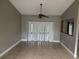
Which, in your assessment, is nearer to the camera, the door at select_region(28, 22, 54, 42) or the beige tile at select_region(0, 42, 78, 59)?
the beige tile at select_region(0, 42, 78, 59)

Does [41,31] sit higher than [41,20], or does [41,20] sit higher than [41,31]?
[41,20]

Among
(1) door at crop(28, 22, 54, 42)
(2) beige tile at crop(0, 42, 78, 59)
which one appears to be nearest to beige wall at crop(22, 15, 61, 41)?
(1) door at crop(28, 22, 54, 42)

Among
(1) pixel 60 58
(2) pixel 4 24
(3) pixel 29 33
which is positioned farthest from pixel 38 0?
(3) pixel 29 33

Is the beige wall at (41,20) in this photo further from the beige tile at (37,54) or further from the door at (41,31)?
the beige tile at (37,54)

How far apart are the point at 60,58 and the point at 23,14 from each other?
5.28 meters

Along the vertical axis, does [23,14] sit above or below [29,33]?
above

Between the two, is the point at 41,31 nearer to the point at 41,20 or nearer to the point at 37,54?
the point at 41,20

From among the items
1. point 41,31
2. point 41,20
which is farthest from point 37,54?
point 41,20

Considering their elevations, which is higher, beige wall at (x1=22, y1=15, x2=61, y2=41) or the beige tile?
beige wall at (x1=22, y1=15, x2=61, y2=41)

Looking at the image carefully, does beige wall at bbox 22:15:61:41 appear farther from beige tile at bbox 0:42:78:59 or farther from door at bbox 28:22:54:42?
beige tile at bbox 0:42:78:59

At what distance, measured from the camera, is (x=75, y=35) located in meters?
5.29

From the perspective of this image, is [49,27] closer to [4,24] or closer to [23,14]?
[23,14]

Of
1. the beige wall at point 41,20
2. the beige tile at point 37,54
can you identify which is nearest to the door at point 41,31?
the beige wall at point 41,20

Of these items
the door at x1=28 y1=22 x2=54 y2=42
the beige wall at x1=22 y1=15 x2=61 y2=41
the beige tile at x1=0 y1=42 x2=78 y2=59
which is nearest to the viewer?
the beige tile at x1=0 y1=42 x2=78 y2=59
